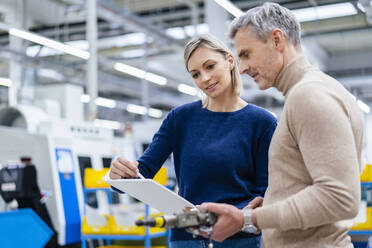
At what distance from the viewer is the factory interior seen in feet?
14.7

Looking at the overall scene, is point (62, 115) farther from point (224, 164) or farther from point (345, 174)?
point (345, 174)

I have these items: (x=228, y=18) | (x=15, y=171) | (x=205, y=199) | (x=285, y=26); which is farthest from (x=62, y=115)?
(x=285, y=26)

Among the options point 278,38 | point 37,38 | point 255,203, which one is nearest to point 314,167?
point 278,38

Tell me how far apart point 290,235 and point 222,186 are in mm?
502

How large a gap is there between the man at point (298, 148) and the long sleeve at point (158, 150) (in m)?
0.57

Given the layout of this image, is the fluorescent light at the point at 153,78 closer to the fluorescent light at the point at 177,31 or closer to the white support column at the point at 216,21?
the fluorescent light at the point at 177,31

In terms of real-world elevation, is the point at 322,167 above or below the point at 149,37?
below

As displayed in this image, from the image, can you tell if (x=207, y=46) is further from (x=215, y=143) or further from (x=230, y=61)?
(x=215, y=143)

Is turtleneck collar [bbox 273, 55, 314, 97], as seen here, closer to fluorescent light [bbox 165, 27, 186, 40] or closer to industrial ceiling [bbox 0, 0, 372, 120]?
industrial ceiling [bbox 0, 0, 372, 120]

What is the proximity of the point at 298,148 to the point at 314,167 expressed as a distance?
10 cm

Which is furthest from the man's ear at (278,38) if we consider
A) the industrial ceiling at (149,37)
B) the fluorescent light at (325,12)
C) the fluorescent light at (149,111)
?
the fluorescent light at (149,111)

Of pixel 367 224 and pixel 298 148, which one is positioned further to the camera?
pixel 367 224

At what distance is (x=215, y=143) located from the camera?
5.53 ft

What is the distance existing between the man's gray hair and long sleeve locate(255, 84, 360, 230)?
0.70ft
